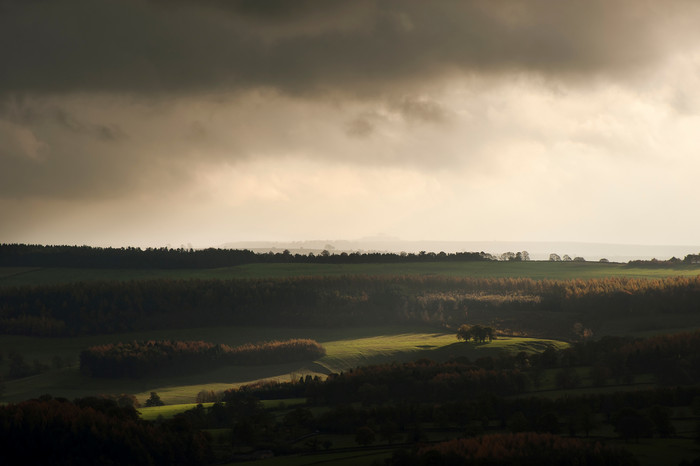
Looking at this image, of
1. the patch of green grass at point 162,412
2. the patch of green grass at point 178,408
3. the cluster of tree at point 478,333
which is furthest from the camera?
the cluster of tree at point 478,333

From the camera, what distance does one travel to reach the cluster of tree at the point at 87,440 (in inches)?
3797

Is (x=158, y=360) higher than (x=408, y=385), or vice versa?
(x=408, y=385)

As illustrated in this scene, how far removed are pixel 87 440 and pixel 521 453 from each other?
5326cm

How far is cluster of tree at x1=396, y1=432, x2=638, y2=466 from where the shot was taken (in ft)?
269

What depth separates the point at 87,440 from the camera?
97.4 meters

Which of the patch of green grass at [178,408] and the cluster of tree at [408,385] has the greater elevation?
the cluster of tree at [408,385]

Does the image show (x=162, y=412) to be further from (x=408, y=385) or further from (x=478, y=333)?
(x=478, y=333)

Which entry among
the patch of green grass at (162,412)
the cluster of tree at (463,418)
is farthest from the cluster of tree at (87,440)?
the patch of green grass at (162,412)

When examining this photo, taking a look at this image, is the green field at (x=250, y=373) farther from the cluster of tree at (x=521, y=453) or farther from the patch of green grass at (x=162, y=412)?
the cluster of tree at (x=521, y=453)

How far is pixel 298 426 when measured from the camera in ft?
367

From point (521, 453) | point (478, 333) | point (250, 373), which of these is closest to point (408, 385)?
point (478, 333)

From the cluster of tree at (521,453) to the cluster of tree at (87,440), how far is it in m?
30.3

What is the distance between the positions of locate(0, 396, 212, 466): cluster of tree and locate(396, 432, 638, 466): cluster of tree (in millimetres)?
30300

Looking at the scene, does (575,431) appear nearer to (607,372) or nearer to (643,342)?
(607,372)
